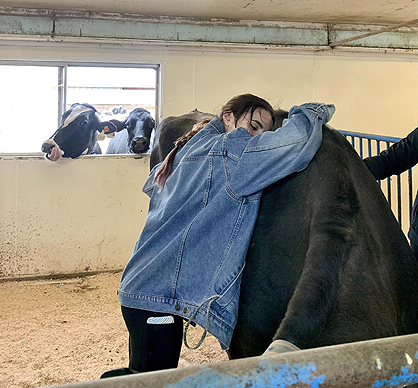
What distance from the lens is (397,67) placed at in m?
4.74

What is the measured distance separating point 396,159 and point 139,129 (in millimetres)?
2746

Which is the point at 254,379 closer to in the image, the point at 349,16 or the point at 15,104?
the point at 15,104

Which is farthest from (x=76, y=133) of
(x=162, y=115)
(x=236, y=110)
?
(x=236, y=110)

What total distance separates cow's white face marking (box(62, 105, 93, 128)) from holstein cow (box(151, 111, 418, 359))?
3.06 meters

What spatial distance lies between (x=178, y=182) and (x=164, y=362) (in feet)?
1.64

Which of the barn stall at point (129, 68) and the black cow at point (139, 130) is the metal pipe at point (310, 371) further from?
the black cow at point (139, 130)

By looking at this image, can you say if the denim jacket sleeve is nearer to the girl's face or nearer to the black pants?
the girl's face

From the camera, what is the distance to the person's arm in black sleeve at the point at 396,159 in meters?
1.79

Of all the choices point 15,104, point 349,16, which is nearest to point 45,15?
point 15,104

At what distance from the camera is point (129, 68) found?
419 centimetres

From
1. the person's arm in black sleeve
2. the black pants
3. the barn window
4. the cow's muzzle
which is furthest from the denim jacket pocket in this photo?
the barn window

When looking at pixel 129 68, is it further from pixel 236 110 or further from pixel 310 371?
pixel 310 371

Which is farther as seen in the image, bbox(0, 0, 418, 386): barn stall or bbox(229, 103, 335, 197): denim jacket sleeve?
bbox(0, 0, 418, 386): barn stall

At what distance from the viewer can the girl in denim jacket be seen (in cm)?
105
